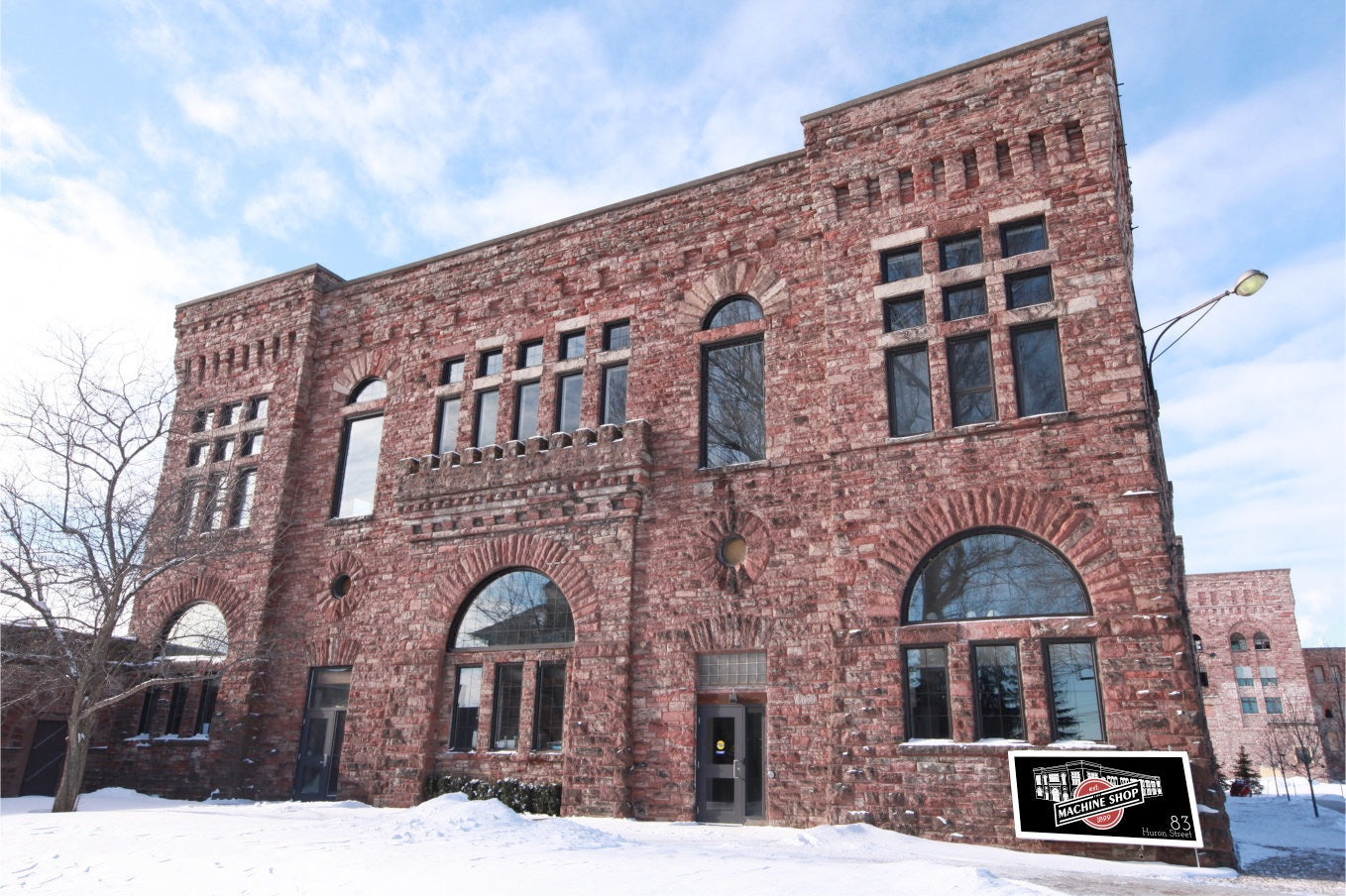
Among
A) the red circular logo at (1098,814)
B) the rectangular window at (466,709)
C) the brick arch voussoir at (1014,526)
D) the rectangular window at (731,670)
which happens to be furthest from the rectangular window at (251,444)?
the red circular logo at (1098,814)

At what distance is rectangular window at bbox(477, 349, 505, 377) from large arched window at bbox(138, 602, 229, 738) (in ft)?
25.9

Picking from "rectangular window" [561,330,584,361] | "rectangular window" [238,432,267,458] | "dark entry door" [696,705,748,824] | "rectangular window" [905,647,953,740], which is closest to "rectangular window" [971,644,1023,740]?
"rectangular window" [905,647,953,740]

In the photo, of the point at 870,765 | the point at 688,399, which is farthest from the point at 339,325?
the point at 870,765

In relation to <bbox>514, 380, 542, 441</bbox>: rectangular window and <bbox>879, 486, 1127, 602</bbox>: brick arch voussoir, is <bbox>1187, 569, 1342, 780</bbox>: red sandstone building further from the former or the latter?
<bbox>514, 380, 542, 441</bbox>: rectangular window

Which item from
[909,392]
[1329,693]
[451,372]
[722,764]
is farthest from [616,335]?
[1329,693]

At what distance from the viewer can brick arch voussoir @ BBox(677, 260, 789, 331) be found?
15.9m

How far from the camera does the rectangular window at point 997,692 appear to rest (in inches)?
474

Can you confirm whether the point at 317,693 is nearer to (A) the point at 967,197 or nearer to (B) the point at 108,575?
(B) the point at 108,575

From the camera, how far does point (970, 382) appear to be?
1390cm

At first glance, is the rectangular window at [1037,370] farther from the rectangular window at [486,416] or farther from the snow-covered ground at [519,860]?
the rectangular window at [486,416]

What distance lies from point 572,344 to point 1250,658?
155 feet

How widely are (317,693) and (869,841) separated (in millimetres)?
12009

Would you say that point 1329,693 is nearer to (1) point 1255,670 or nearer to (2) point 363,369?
(1) point 1255,670

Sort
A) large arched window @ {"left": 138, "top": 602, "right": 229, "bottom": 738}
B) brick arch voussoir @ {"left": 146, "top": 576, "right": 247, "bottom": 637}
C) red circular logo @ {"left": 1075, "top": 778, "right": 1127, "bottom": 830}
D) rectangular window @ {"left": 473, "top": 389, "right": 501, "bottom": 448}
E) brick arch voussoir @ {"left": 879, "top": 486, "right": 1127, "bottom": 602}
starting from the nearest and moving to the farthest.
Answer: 1. red circular logo @ {"left": 1075, "top": 778, "right": 1127, "bottom": 830}
2. brick arch voussoir @ {"left": 879, "top": 486, "right": 1127, "bottom": 602}
3. rectangular window @ {"left": 473, "top": 389, "right": 501, "bottom": 448}
4. large arched window @ {"left": 138, "top": 602, "right": 229, "bottom": 738}
5. brick arch voussoir @ {"left": 146, "top": 576, "right": 247, "bottom": 637}
